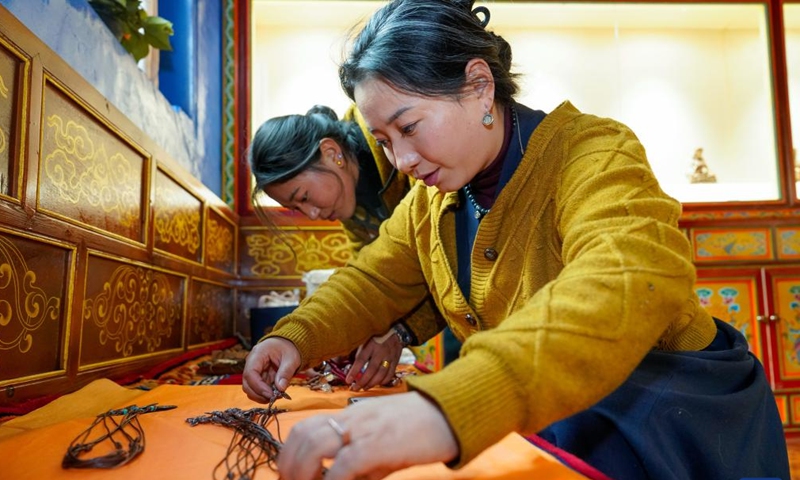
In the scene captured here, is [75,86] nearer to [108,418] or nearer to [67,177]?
[67,177]

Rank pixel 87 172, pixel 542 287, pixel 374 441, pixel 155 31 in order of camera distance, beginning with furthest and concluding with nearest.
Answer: pixel 155 31 < pixel 87 172 < pixel 542 287 < pixel 374 441

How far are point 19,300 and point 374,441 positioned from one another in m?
1.06

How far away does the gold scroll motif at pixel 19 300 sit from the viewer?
1.15 m

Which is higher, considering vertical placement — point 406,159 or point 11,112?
point 11,112

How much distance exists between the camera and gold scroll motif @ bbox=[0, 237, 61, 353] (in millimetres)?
1147

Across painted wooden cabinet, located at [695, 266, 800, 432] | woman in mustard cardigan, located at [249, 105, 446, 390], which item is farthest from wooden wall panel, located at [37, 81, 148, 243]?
painted wooden cabinet, located at [695, 266, 800, 432]

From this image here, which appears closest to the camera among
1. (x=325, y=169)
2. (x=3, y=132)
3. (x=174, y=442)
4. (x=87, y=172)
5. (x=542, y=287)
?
(x=542, y=287)

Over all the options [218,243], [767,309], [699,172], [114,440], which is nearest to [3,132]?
[114,440]

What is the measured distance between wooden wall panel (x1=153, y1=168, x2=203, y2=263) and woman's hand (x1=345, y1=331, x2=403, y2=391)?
3.43 ft

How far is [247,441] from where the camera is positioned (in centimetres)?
82

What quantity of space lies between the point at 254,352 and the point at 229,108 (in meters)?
2.92

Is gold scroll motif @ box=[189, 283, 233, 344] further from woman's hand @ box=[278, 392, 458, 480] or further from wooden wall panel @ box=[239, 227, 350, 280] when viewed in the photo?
woman's hand @ box=[278, 392, 458, 480]

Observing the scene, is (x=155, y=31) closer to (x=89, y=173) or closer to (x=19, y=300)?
(x=89, y=173)

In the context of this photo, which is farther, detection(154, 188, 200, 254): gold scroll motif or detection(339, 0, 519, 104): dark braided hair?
detection(154, 188, 200, 254): gold scroll motif
